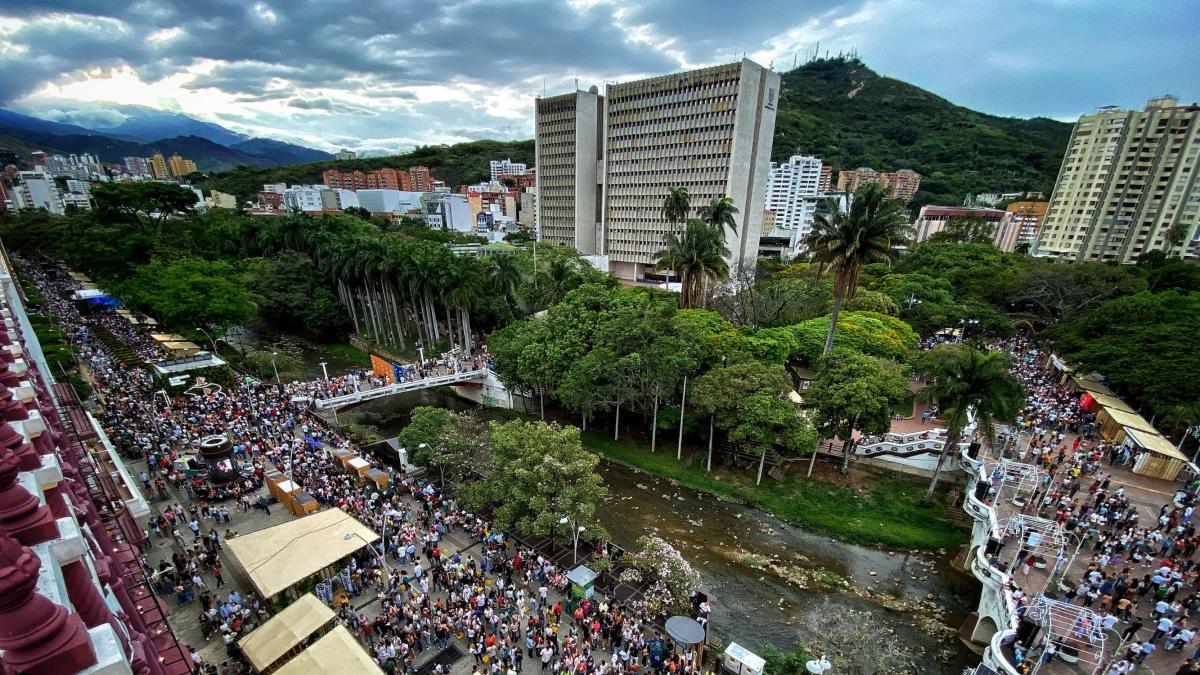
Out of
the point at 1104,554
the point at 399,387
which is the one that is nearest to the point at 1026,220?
the point at 1104,554

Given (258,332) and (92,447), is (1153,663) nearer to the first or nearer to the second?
(92,447)

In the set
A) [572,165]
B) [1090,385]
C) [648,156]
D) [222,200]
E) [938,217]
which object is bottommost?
[1090,385]

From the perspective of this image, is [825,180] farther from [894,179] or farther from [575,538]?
[575,538]

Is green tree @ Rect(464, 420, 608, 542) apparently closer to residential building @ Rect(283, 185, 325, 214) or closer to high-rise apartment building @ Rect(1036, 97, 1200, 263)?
high-rise apartment building @ Rect(1036, 97, 1200, 263)

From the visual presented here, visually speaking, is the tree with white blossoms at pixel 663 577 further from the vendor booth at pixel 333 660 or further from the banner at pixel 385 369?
the banner at pixel 385 369

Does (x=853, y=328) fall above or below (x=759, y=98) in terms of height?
below

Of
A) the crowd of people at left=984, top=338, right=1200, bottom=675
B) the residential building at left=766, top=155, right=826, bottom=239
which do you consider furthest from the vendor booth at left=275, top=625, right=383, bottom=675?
the residential building at left=766, top=155, right=826, bottom=239

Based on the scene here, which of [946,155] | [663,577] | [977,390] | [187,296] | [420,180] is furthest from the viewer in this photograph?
[420,180]

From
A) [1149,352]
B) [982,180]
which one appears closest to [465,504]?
[1149,352]
